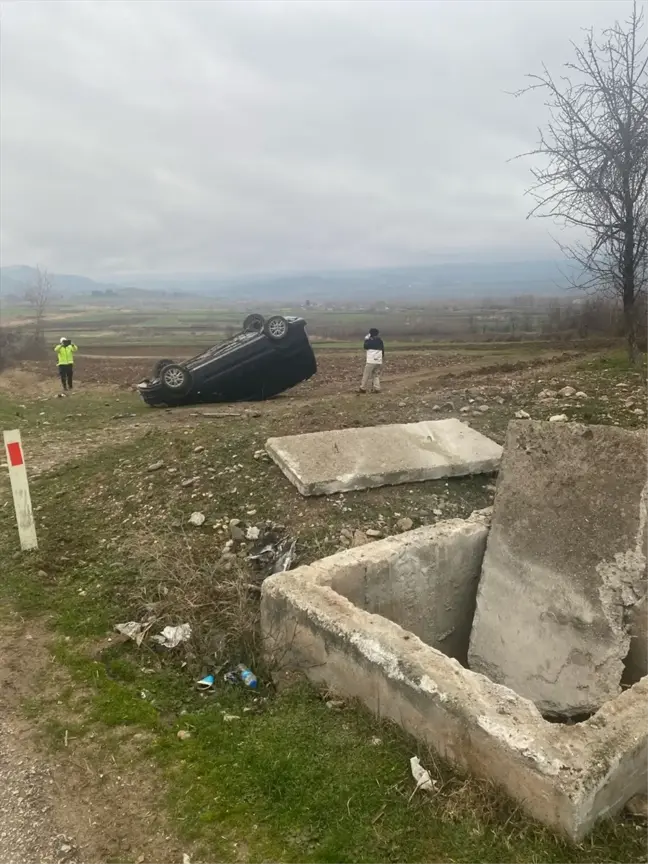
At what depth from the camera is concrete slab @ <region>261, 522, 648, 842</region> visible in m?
2.48

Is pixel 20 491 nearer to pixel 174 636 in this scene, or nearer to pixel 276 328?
pixel 174 636

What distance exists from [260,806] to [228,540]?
2.79 meters

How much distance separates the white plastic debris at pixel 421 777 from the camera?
2.75 metres

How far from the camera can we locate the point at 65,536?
19.8 ft

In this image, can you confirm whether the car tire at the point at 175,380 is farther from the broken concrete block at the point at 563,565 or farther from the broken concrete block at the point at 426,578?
the broken concrete block at the point at 563,565

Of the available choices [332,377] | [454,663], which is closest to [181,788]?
[454,663]

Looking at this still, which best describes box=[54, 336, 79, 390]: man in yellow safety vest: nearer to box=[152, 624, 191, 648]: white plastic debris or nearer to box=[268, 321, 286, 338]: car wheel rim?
box=[268, 321, 286, 338]: car wheel rim

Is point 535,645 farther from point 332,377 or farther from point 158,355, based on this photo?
point 158,355

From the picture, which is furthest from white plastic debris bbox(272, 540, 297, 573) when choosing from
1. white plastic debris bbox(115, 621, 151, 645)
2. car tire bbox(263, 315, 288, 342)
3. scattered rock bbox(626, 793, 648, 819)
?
car tire bbox(263, 315, 288, 342)

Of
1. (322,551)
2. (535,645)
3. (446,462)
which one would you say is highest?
(446,462)

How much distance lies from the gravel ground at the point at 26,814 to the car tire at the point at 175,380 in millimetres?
9550

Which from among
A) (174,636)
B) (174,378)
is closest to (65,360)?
(174,378)

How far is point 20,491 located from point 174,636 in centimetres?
229

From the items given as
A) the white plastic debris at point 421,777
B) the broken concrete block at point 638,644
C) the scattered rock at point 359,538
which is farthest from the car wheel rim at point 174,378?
the white plastic debris at point 421,777
